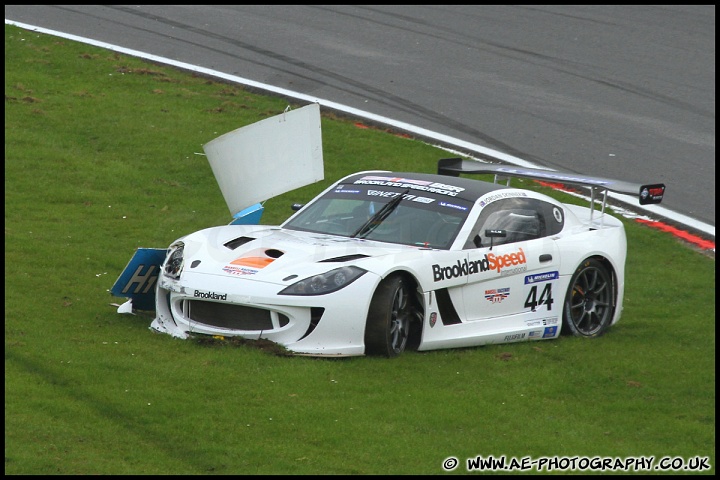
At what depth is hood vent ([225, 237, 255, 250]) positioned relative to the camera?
8.71 m

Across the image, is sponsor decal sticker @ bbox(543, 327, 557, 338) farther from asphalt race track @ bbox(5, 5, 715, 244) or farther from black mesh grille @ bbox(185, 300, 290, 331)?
Answer: asphalt race track @ bbox(5, 5, 715, 244)

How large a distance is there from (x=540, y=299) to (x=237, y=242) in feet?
8.23

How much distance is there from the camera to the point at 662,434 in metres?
6.86

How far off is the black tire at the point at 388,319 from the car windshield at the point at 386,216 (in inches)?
26.6

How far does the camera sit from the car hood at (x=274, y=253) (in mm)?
8172

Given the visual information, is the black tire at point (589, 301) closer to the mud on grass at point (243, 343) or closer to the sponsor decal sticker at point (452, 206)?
the sponsor decal sticker at point (452, 206)

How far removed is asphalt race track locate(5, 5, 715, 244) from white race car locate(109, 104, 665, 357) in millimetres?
3778

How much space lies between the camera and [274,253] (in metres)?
8.51

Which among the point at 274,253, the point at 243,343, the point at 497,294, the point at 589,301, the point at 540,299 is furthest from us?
the point at 589,301

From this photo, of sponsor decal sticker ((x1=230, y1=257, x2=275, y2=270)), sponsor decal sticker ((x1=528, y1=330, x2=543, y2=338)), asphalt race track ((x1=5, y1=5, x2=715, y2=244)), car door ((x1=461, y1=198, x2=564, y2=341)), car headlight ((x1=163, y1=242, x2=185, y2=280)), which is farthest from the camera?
asphalt race track ((x1=5, y1=5, x2=715, y2=244))

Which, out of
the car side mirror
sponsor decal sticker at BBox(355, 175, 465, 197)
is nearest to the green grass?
the car side mirror
